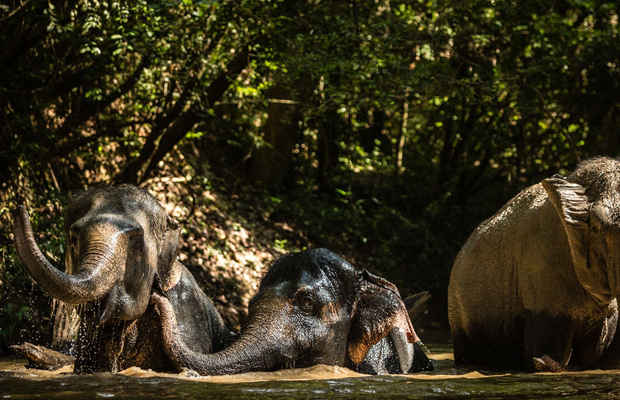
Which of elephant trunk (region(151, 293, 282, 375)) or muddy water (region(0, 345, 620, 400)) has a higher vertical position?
elephant trunk (region(151, 293, 282, 375))

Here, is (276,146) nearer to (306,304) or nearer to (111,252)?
(306,304)

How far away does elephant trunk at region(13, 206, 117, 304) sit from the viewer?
3.47 metres

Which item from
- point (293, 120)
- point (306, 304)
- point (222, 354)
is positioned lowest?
point (222, 354)

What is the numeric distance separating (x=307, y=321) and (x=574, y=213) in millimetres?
1919

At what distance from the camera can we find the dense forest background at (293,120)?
31.9 feet

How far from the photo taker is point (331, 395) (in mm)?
3814

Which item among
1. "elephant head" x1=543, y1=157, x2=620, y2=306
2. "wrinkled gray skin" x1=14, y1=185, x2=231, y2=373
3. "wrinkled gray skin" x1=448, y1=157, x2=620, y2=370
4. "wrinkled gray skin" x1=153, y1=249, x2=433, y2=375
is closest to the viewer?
"wrinkled gray skin" x1=14, y1=185, x2=231, y2=373

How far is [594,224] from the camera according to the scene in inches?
211

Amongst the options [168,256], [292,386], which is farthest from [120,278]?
[292,386]

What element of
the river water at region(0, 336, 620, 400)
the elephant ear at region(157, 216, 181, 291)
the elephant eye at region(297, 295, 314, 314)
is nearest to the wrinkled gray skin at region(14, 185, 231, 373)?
the elephant ear at region(157, 216, 181, 291)

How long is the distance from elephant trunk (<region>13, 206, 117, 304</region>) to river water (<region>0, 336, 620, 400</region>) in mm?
447

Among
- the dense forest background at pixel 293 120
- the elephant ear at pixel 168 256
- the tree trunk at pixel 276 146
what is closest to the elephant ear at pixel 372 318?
the elephant ear at pixel 168 256

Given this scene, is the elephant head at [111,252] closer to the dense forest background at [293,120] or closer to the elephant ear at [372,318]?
the elephant ear at [372,318]

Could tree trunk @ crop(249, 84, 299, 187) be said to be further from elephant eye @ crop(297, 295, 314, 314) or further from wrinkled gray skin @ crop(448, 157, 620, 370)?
elephant eye @ crop(297, 295, 314, 314)
